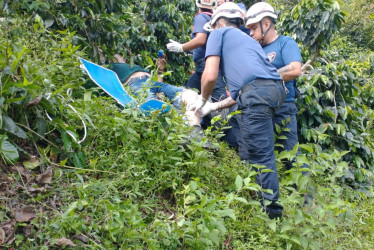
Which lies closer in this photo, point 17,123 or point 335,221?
point 17,123

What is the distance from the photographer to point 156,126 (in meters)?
3.10

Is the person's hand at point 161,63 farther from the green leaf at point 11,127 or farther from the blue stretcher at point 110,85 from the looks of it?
the green leaf at point 11,127

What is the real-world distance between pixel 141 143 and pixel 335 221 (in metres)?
1.54

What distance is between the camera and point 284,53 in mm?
3906

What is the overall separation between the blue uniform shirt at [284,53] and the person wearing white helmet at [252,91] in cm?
58

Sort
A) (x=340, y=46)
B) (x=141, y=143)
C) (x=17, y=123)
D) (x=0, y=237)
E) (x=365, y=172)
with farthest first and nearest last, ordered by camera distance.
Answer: (x=340, y=46) < (x=365, y=172) < (x=141, y=143) < (x=17, y=123) < (x=0, y=237)

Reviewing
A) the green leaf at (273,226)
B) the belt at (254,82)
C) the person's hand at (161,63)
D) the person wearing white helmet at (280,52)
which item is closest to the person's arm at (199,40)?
the person's hand at (161,63)

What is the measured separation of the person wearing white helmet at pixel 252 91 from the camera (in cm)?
318

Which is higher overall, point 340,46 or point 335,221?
point 335,221

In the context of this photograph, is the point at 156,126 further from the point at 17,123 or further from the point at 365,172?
the point at 365,172

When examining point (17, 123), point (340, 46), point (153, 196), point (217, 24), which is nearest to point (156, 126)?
point (153, 196)

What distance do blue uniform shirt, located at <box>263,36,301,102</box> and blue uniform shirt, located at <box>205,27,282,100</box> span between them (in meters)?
0.58

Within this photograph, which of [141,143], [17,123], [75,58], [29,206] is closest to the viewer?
[29,206]

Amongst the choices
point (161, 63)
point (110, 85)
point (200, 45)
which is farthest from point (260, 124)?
point (161, 63)
